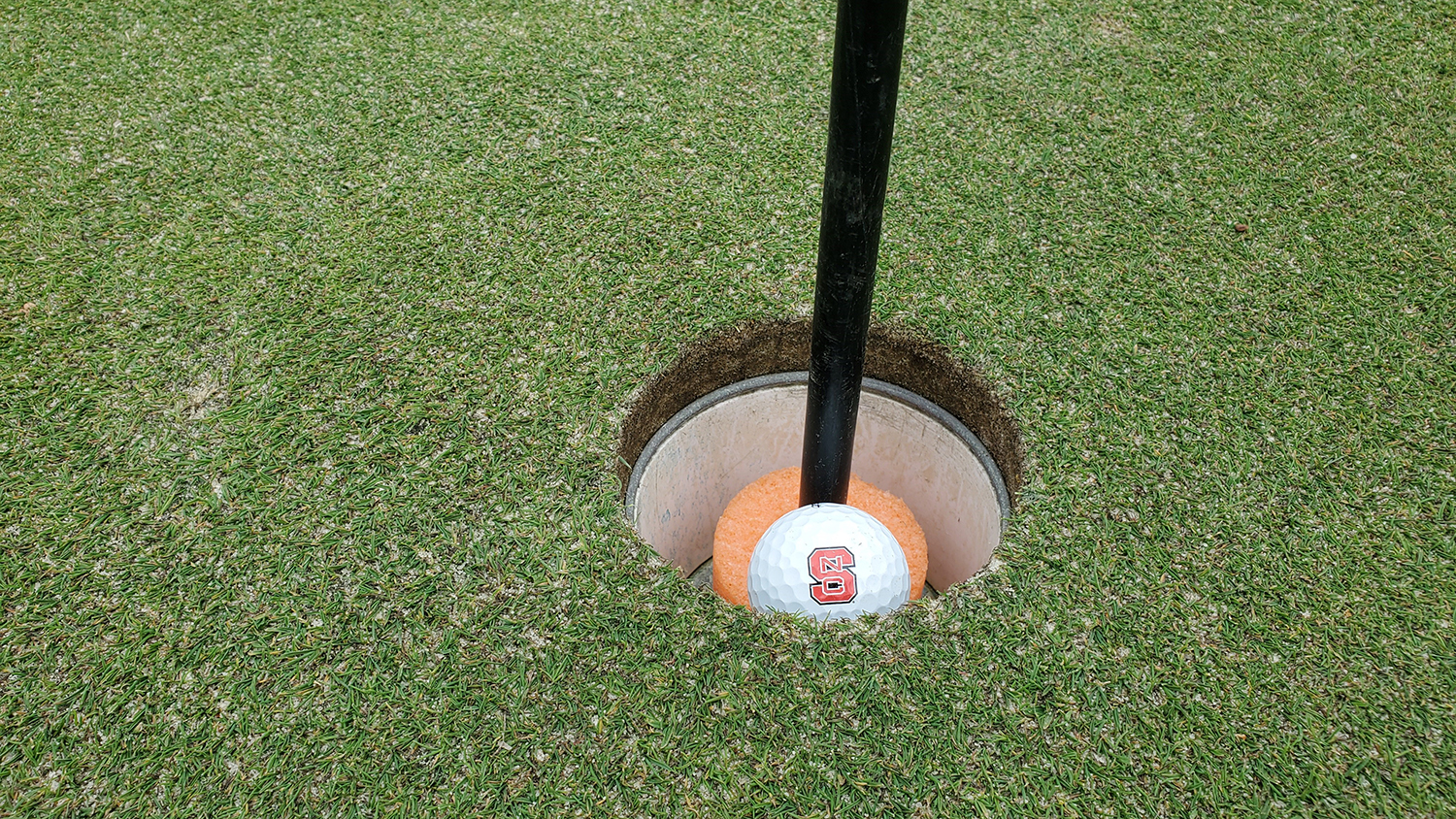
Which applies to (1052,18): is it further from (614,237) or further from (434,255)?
(434,255)

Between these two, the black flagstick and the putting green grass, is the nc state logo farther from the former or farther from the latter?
the black flagstick

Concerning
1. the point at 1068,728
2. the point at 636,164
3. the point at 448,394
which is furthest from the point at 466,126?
the point at 1068,728

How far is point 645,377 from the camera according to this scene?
2449mm

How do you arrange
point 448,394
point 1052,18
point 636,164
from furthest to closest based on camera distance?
point 1052,18
point 636,164
point 448,394

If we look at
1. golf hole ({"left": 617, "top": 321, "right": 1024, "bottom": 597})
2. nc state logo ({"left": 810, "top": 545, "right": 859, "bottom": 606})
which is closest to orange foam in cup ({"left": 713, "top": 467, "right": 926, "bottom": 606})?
golf hole ({"left": 617, "top": 321, "right": 1024, "bottom": 597})

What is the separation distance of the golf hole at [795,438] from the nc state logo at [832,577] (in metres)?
0.46

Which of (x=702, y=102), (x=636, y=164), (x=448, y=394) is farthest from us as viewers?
(x=702, y=102)

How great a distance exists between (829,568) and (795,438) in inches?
35.9

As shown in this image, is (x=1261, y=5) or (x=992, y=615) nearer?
(x=992, y=615)

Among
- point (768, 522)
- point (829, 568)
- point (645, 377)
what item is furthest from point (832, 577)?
point (645, 377)

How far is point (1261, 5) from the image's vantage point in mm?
3605

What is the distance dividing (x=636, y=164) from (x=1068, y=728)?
6.76 ft

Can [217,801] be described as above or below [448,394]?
below

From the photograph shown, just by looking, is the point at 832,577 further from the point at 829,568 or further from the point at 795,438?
the point at 795,438
